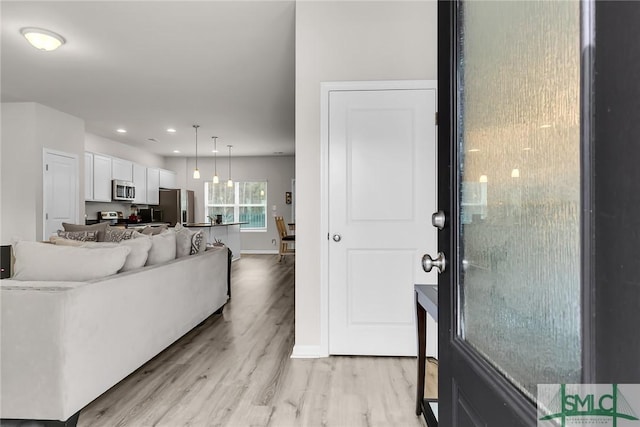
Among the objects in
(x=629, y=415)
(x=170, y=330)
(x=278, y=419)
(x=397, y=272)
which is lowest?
(x=278, y=419)

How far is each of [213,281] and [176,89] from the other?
2.77 meters

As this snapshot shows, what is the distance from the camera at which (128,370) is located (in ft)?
7.39

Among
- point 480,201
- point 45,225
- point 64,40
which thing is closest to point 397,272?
point 480,201

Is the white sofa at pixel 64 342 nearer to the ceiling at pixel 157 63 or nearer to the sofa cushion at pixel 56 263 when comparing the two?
the sofa cushion at pixel 56 263

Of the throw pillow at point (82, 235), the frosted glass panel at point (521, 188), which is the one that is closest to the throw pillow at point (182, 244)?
the throw pillow at point (82, 235)

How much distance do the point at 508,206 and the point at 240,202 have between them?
398 inches

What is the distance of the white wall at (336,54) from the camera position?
9.37 feet

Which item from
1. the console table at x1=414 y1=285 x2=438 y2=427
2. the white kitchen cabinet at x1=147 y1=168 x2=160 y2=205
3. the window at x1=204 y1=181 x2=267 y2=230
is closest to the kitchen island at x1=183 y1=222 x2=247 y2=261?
the window at x1=204 y1=181 x2=267 y2=230

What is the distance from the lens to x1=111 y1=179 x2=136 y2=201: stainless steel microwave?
25.0 ft

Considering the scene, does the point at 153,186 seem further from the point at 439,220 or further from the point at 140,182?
the point at 439,220

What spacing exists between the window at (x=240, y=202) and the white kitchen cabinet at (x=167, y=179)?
87 centimetres

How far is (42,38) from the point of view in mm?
3381

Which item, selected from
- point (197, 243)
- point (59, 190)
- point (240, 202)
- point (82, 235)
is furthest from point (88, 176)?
point (197, 243)

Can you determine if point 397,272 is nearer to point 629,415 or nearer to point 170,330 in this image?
point 170,330
